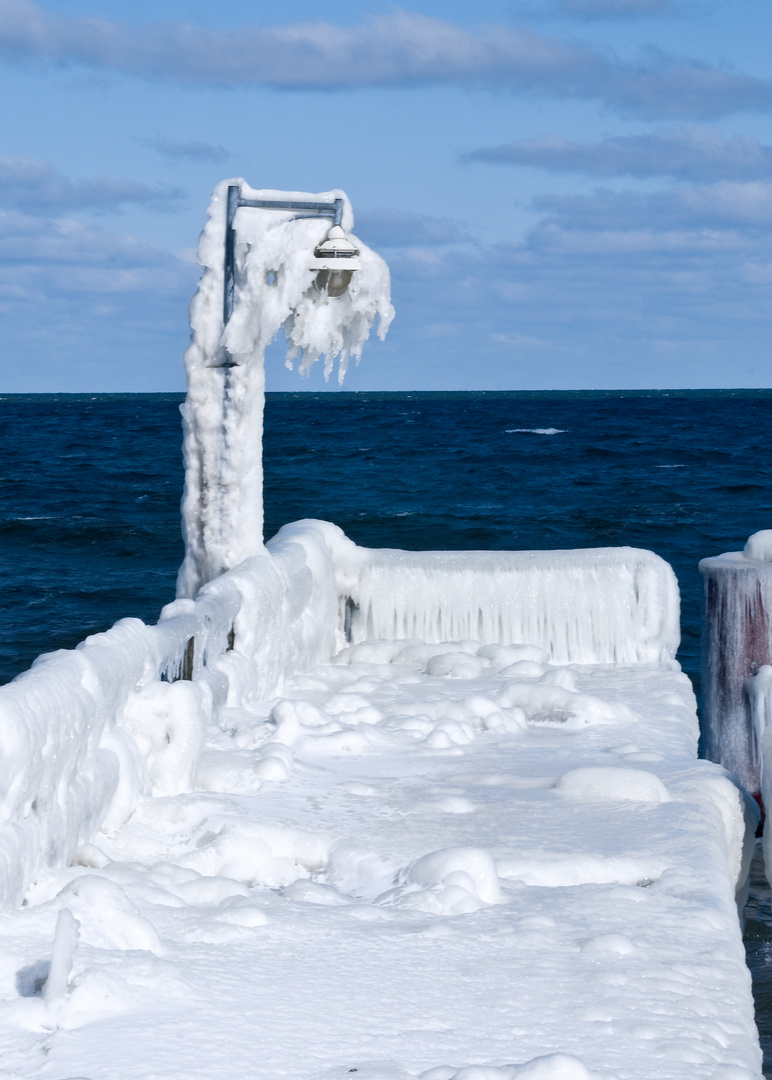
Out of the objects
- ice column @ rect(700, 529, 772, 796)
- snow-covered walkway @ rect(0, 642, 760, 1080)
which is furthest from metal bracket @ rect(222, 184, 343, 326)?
ice column @ rect(700, 529, 772, 796)

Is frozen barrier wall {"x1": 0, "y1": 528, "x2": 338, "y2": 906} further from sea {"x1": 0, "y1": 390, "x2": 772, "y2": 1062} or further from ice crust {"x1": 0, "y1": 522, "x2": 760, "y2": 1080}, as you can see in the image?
sea {"x1": 0, "y1": 390, "x2": 772, "y2": 1062}

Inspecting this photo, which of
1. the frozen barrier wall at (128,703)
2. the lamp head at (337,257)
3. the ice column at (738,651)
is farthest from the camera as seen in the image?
the ice column at (738,651)

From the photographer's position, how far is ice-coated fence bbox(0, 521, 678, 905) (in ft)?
11.1

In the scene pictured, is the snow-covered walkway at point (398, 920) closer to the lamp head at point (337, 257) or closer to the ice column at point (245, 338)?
the ice column at point (245, 338)

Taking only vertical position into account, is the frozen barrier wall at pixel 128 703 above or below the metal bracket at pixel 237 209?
below

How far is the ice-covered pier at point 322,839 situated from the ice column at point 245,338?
0.05 feet

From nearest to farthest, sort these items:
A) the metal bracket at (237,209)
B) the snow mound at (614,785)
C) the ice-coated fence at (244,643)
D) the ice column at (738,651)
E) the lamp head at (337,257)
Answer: the ice-coated fence at (244,643)
the snow mound at (614,785)
the lamp head at (337,257)
the metal bracket at (237,209)
the ice column at (738,651)

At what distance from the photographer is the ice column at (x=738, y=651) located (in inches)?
249

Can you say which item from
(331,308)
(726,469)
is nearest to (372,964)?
(331,308)

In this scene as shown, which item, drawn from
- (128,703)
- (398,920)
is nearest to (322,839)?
(398,920)

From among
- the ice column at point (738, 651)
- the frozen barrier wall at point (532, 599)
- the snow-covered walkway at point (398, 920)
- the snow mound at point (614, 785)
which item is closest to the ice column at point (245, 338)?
the frozen barrier wall at point (532, 599)

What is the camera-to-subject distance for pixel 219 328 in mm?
6199

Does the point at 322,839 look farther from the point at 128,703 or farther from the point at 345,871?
the point at 128,703

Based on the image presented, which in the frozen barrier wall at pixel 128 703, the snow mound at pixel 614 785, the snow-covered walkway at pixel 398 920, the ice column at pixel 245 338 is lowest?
the snow-covered walkway at pixel 398 920
